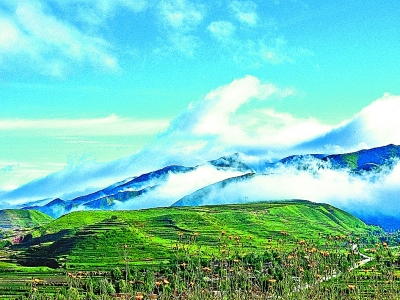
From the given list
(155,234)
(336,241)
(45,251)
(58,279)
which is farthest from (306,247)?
(155,234)

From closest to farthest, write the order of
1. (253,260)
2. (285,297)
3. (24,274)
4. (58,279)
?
(285,297), (253,260), (58,279), (24,274)

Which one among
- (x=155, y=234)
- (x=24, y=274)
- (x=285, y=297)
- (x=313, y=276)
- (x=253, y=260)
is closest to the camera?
(x=285, y=297)

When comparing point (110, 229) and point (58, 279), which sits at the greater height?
point (110, 229)

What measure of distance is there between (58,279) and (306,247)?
9588cm

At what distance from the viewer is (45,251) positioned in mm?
162000

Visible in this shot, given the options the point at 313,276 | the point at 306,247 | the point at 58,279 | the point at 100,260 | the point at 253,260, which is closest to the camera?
the point at 313,276

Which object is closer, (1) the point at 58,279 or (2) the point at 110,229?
(1) the point at 58,279

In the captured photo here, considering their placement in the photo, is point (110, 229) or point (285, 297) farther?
point (110, 229)

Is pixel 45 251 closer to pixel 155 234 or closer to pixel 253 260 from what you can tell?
pixel 155 234

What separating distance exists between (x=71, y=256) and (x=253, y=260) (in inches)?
2734

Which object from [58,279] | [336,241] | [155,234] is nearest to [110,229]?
[155,234]

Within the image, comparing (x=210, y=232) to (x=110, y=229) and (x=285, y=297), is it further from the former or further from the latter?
(x=285, y=297)

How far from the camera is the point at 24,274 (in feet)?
424

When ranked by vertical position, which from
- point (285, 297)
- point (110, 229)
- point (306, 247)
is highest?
point (110, 229)
